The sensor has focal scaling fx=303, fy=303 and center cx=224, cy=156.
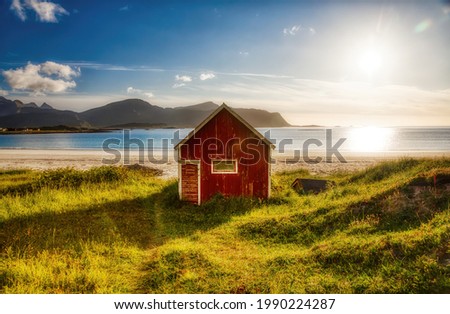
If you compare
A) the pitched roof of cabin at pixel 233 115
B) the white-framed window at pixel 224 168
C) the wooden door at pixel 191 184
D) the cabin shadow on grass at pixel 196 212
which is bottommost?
the cabin shadow on grass at pixel 196 212

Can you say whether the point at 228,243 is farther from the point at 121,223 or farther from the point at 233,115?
the point at 233,115

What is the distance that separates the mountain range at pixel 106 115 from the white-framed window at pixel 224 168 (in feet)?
6.27

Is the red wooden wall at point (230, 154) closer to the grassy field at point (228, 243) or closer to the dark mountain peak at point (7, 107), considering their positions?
the grassy field at point (228, 243)

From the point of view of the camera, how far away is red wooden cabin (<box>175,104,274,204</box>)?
38.0 ft

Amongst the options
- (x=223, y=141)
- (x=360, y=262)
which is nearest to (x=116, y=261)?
(x=360, y=262)

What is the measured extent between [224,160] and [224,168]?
1.35ft

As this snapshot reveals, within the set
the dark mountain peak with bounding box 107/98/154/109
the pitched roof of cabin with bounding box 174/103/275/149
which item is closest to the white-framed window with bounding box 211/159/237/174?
the pitched roof of cabin with bounding box 174/103/275/149

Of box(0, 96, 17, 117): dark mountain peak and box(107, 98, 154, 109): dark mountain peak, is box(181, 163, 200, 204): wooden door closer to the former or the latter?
box(107, 98, 154, 109): dark mountain peak

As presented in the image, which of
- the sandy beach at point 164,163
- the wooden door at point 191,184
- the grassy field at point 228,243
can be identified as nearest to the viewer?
the grassy field at point 228,243

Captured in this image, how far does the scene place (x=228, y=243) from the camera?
24.0ft

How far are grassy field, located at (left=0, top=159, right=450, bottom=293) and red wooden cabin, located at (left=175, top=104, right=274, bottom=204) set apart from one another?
0.65 metres

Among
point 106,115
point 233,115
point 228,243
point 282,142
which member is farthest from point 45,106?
point 282,142

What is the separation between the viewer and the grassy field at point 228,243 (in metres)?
4.99

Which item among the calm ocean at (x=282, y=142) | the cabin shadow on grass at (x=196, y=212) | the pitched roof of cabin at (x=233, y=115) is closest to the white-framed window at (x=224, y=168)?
the cabin shadow on grass at (x=196, y=212)
